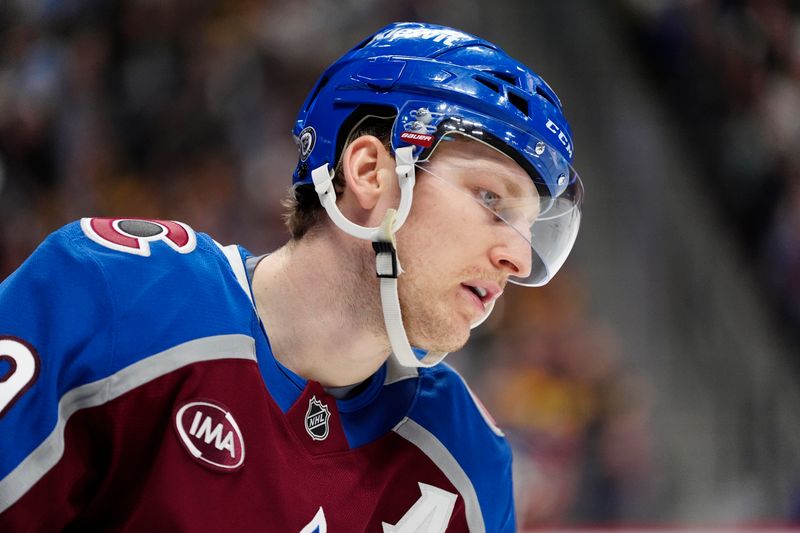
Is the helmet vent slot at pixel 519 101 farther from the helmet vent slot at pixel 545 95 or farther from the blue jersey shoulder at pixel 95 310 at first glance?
the blue jersey shoulder at pixel 95 310

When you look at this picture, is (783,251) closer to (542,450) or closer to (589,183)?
(589,183)

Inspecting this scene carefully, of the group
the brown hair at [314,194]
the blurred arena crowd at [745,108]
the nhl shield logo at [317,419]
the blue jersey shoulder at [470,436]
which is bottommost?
the nhl shield logo at [317,419]

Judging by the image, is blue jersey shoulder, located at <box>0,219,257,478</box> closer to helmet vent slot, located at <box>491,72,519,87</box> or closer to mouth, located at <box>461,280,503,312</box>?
mouth, located at <box>461,280,503,312</box>

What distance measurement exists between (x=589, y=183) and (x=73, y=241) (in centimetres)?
611

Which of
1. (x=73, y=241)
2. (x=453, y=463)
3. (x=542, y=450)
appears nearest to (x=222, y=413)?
(x=73, y=241)

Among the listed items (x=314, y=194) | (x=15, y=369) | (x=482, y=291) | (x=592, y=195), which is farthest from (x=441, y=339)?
(x=592, y=195)

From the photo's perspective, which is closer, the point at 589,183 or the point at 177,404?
the point at 177,404

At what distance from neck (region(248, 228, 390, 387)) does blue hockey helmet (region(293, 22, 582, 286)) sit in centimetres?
19

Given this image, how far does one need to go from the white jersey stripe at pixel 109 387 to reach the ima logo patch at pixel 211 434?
8 centimetres

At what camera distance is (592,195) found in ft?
24.4

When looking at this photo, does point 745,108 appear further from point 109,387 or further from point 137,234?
point 109,387

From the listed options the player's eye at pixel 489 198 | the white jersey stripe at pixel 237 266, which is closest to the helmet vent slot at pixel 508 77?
the player's eye at pixel 489 198

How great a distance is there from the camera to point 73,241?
1.69 m

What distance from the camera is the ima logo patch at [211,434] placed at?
167 centimetres
